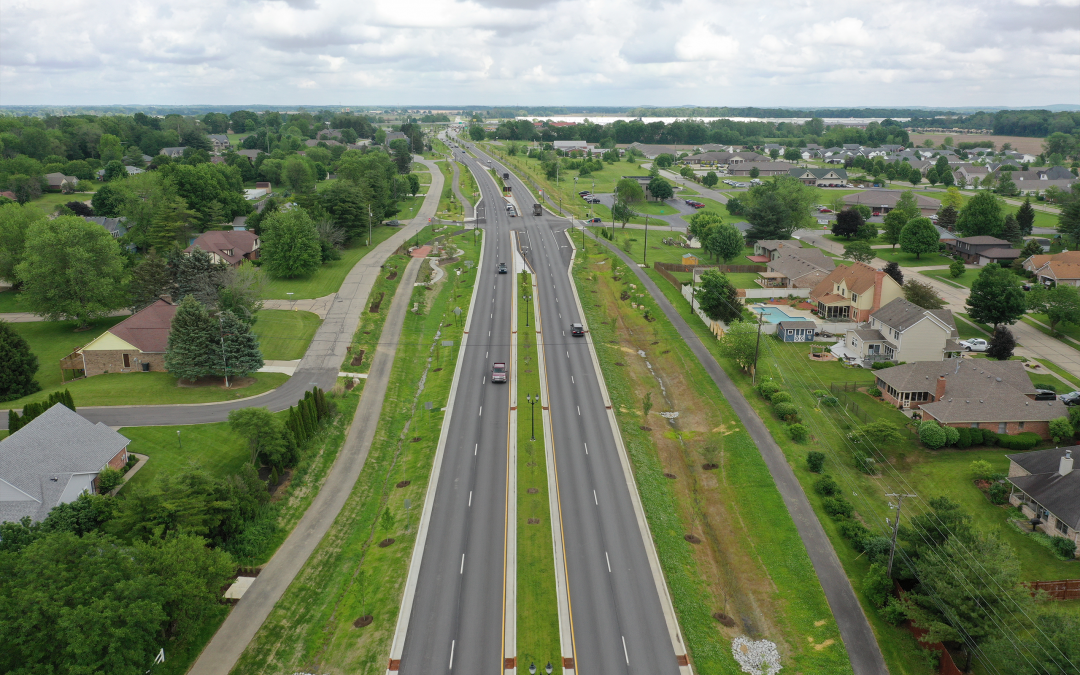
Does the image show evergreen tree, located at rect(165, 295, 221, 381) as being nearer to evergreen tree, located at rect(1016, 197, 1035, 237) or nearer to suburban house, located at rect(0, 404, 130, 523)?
suburban house, located at rect(0, 404, 130, 523)

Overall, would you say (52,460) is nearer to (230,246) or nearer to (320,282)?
(320,282)

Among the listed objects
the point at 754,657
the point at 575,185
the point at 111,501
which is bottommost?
the point at 754,657

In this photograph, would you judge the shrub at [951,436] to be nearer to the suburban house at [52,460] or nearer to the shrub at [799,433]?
the shrub at [799,433]

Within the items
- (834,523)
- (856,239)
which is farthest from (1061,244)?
(834,523)

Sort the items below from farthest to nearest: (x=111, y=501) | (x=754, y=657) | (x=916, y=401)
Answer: (x=916, y=401) → (x=111, y=501) → (x=754, y=657)

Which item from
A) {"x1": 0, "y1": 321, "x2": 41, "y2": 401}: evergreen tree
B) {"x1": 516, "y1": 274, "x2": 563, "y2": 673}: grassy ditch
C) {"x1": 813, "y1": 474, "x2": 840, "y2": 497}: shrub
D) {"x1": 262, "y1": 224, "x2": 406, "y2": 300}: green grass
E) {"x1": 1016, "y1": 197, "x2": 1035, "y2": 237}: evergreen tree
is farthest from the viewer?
{"x1": 1016, "y1": 197, "x2": 1035, "y2": 237}: evergreen tree

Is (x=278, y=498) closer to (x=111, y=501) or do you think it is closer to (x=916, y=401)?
(x=111, y=501)

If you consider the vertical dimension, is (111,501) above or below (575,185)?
below

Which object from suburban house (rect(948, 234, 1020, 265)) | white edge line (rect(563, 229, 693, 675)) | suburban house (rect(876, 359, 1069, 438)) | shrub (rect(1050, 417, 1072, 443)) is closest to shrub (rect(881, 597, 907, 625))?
white edge line (rect(563, 229, 693, 675))
